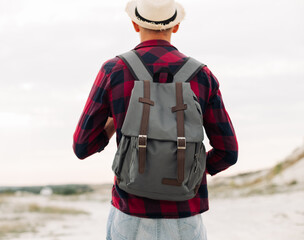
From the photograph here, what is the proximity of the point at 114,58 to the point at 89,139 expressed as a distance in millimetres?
525

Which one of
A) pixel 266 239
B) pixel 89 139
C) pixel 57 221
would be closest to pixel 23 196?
pixel 57 221

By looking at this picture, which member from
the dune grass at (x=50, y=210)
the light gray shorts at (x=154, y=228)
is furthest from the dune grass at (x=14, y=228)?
the light gray shorts at (x=154, y=228)

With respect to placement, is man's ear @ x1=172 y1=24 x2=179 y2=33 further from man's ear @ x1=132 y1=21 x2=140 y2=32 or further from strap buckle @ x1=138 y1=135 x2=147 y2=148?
strap buckle @ x1=138 y1=135 x2=147 y2=148

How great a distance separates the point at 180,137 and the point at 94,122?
58 centimetres

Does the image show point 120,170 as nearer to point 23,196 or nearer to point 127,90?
point 127,90

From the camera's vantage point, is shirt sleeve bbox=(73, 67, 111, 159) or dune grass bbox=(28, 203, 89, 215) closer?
A: shirt sleeve bbox=(73, 67, 111, 159)

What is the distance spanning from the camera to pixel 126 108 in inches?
97.0

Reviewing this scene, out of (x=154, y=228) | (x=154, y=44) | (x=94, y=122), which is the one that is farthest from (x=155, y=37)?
(x=154, y=228)

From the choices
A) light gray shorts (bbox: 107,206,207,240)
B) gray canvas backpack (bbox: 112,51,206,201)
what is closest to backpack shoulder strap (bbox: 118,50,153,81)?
gray canvas backpack (bbox: 112,51,206,201)

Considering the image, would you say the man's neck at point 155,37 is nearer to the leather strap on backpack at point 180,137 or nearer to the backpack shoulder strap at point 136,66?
the backpack shoulder strap at point 136,66

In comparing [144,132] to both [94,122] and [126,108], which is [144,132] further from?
[94,122]

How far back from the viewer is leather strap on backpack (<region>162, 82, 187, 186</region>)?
2.30 m

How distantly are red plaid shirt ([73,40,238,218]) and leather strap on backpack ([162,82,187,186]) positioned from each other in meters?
0.14

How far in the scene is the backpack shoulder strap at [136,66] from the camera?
8.00ft
